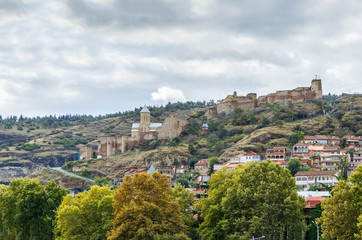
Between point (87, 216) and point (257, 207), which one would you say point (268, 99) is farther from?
point (257, 207)

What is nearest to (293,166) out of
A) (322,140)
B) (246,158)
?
(246,158)

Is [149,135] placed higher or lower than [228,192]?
higher

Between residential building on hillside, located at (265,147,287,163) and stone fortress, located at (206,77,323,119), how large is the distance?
2973 centimetres

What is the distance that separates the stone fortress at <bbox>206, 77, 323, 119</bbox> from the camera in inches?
4166

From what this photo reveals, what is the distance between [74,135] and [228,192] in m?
145

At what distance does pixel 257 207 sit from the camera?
115ft

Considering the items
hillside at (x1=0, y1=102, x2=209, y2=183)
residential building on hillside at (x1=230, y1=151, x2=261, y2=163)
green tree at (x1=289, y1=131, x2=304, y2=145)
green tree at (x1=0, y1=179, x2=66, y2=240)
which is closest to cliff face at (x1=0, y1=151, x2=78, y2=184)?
hillside at (x1=0, y1=102, x2=209, y2=183)

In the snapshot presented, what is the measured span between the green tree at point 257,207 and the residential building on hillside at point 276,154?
39.5 metres

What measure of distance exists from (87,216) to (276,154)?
146 feet

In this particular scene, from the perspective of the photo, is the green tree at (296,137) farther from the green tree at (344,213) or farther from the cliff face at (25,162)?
the cliff face at (25,162)

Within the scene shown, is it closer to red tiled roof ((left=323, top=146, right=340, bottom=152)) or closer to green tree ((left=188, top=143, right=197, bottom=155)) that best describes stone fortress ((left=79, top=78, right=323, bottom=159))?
green tree ((left=188, top=143, right=197, bottom=155))

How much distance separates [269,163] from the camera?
1451 inches

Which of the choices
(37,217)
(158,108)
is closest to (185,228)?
(37,217)

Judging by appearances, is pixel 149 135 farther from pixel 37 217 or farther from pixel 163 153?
pixel 37 217
